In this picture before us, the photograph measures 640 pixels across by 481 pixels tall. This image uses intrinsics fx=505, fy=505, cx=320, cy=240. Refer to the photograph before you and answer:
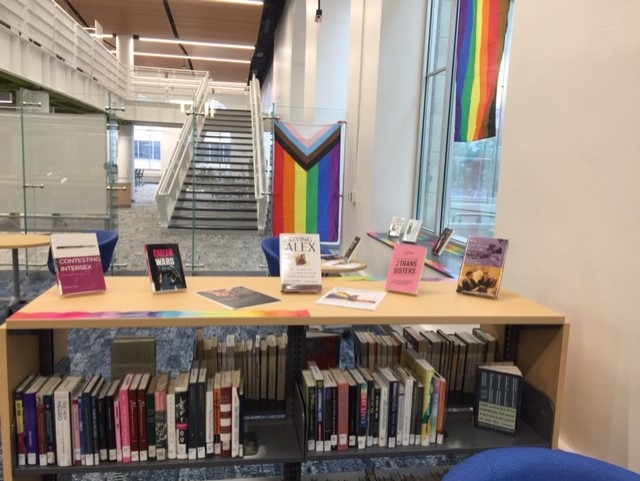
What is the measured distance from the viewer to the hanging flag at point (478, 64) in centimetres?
362

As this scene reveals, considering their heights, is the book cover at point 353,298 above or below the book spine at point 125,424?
above

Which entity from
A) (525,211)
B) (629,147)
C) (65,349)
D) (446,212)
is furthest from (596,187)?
(446,212)

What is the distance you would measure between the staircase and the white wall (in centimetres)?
495

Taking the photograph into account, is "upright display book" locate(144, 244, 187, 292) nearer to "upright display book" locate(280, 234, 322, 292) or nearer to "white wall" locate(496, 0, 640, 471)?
"upright display book" locate(280, 234, 322, 292)

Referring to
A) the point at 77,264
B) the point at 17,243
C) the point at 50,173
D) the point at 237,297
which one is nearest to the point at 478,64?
the point at 237,297

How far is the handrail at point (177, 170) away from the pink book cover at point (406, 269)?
5148 mm

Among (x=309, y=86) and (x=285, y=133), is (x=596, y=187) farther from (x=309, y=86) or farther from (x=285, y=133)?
(x=309, y=86)

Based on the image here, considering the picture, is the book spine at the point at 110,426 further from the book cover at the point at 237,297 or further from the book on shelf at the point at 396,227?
the book on shelf at the point at 396,227

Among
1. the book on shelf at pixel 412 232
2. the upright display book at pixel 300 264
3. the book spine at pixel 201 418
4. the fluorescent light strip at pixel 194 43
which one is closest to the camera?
the book spine at pixel 201 418

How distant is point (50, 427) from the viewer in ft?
5.83

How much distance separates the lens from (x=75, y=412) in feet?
5.88

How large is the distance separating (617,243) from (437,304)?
0.74m

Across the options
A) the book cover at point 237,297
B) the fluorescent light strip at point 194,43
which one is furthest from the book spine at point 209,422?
the fluorescent light strip at point 194,43

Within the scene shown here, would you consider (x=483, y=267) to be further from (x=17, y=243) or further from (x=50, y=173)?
(x=50, y=173)
